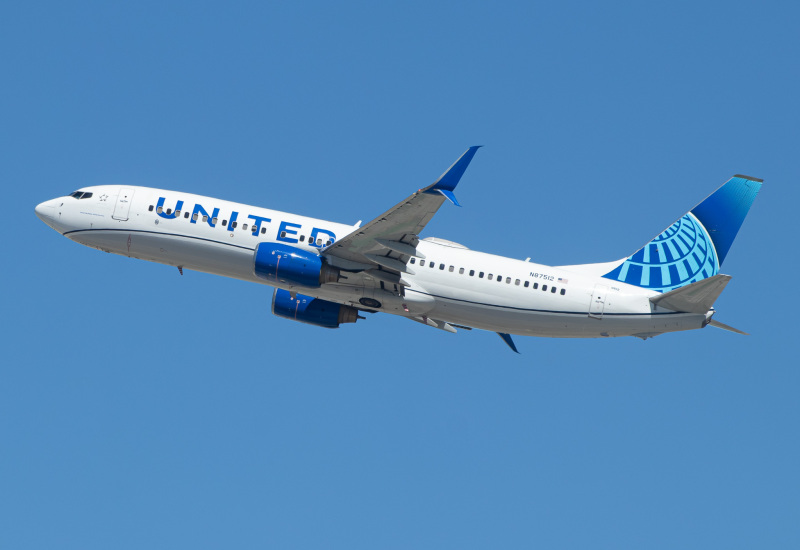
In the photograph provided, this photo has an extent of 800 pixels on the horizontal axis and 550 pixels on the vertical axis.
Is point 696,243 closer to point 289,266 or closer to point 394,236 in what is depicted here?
point 394,236

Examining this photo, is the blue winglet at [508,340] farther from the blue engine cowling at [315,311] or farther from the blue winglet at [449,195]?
the blue winglet at [449,195]

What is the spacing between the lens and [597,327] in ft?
165

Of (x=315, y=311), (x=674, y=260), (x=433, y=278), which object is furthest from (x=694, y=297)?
(x=315, y=311)

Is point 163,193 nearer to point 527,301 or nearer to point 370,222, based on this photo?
point 370,222

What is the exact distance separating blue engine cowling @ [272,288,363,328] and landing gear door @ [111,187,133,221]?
8.51m

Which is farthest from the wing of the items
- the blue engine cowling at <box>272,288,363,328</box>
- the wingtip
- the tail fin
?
the wingtip

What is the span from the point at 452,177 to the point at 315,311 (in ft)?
45.2

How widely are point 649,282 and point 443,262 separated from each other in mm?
10548

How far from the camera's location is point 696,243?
54906mm

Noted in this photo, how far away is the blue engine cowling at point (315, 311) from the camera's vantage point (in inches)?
2105

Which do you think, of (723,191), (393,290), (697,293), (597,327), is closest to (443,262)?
(393,290)

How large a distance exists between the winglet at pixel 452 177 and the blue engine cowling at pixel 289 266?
26.1 feet

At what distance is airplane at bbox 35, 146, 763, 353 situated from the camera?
1917 inches

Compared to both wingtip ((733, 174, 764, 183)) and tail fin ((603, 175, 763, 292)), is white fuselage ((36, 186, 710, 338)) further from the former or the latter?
wingtip ((733, 174, 764, 183))
